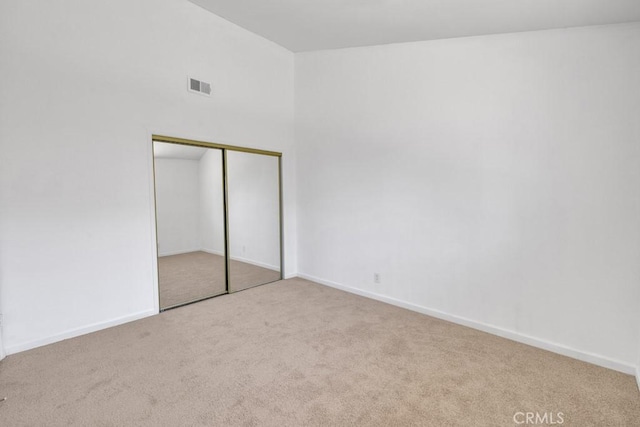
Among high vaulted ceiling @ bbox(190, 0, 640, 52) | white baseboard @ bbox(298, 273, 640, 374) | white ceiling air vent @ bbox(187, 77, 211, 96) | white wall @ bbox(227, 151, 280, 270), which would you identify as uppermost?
high vaulted ceiling @ bbox(190, 0, 640, 52)

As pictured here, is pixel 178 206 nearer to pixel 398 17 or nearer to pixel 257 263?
pixel 257 263

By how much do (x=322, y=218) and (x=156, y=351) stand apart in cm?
255

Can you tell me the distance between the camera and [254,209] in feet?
14.5

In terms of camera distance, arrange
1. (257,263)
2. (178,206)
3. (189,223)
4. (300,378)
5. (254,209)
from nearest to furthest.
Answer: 1. (300,378)
2. (178,206)
3. (189,223)
4. (254,209)
5. (257,263)

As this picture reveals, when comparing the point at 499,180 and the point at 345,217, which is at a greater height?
the point at 499,180

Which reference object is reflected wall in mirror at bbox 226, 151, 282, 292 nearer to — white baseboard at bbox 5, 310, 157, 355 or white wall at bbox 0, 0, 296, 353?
white wall at bbox 0, 0, 296, 353

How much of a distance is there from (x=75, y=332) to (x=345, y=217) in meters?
3.07

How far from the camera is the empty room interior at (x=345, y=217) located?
2.16 meters

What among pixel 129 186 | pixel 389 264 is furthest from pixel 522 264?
pixel 129 186

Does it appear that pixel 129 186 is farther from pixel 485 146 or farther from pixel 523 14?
pixel 523 14

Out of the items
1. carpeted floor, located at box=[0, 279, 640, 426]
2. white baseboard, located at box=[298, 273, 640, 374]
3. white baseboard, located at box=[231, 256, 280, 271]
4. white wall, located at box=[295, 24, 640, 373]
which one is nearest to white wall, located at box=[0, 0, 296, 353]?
carpeted floor, located at box=[0, 279, 640, 426]

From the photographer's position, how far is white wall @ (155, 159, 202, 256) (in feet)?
11.5

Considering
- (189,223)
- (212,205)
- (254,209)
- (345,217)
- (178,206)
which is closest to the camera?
(178,206)

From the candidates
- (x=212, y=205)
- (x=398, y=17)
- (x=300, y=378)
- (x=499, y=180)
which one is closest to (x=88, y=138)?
(x=212, y=205)
